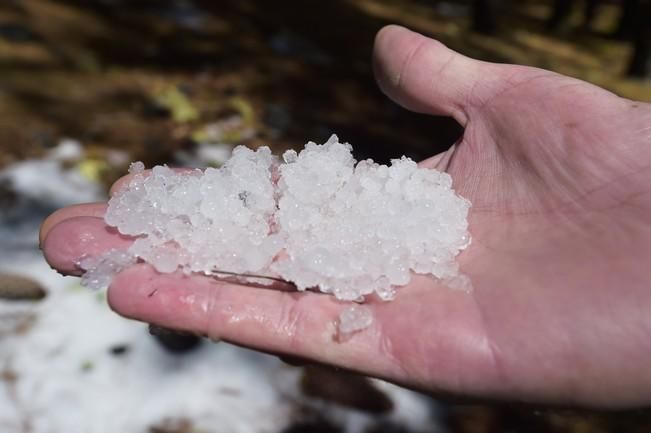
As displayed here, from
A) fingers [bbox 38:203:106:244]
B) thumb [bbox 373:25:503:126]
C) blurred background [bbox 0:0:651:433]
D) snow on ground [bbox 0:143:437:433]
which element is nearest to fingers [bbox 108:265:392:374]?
fingers [bbox 38:203:106:244]

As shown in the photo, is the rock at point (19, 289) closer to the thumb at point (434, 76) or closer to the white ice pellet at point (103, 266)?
the white ice pellet at point (103, 266)

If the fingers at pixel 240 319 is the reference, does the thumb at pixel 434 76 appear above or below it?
above

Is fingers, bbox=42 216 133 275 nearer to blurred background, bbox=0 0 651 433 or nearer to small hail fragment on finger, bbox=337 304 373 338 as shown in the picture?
small hail fragment on finger, bbox=337 304 373 338

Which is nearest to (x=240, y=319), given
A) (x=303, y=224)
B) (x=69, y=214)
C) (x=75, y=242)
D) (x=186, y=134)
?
(x=303, y=224)

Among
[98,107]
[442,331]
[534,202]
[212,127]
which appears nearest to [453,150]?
[534,202]

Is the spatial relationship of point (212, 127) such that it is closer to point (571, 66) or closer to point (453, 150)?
point (453, 150)

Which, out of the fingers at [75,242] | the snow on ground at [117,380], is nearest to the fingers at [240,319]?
the fingers at [75,242]
